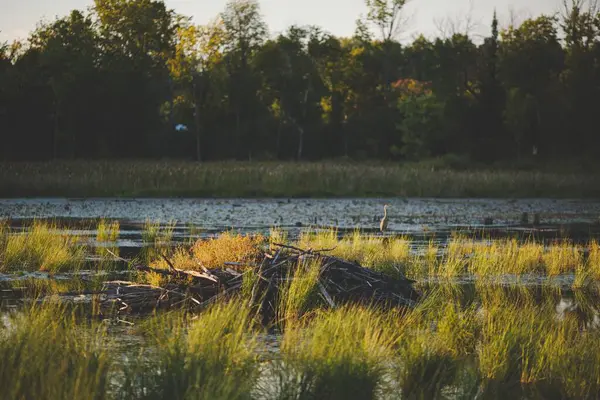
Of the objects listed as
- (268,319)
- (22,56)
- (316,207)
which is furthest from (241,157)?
(268,319)

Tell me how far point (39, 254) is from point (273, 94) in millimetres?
59158

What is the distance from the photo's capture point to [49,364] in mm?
7633

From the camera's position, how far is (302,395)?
7555mm

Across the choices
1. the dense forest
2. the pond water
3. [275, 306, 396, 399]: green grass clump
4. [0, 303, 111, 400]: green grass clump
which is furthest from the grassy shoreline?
[275, 306, 396, 399]: green grass clump

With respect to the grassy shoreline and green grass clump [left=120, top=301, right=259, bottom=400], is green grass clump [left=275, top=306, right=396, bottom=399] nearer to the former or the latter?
green grass clump [left=120, top=301, right=259, bottom=400]

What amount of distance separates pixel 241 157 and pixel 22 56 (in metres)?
17.0

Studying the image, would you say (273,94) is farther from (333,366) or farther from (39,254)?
(333,366)

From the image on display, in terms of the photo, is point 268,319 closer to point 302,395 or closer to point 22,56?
point 302,395

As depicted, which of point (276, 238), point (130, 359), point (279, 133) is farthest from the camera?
point (279, 133)

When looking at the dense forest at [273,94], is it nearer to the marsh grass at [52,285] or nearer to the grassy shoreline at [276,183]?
the grassy shoreline at [276,183]

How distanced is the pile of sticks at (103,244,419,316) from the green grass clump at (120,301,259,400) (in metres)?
3.36

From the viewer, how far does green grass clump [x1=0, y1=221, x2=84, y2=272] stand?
16.6 m

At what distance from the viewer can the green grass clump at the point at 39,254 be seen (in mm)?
16625

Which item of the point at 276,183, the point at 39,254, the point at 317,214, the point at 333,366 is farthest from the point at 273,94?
the point at 333,366
